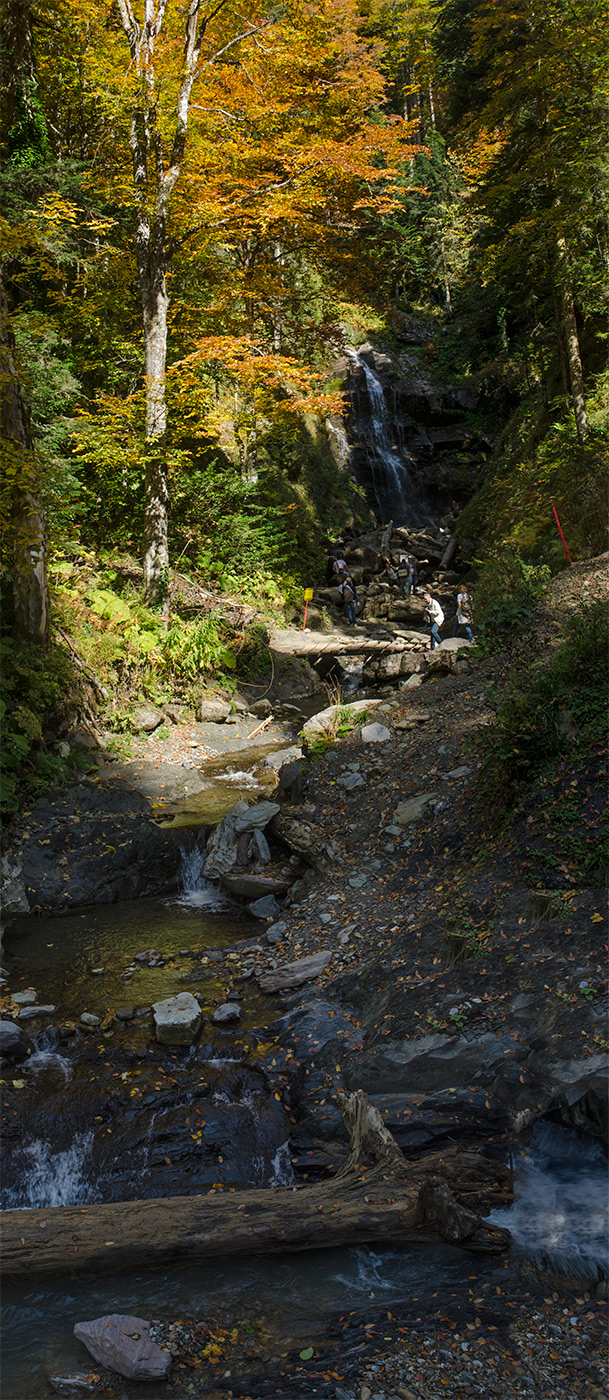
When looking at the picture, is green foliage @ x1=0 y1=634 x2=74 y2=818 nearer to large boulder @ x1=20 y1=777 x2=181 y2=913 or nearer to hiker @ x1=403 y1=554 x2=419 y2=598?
large boulder @ x1=20 y1=777 x2=181 y2=913

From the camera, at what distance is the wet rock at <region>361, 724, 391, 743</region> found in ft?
30.6

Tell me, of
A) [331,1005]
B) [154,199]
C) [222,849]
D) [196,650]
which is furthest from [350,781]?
[154,199]

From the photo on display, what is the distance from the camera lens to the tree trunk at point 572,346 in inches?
566

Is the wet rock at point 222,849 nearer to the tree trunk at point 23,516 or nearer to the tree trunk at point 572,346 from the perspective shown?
the tree trunk at point 23,516

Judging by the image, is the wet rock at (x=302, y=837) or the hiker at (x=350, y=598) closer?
the wet rock at (x=302, y=837)

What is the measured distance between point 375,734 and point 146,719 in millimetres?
4116

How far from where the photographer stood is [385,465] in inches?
987

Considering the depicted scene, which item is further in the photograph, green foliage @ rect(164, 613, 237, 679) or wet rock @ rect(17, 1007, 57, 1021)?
green foliage @ rect(164, 613, 237, 679)

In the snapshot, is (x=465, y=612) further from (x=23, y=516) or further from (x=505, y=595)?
(x=23, y=516)

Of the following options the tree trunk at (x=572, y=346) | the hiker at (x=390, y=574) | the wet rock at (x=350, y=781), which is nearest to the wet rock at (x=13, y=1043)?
the wet rock at (x=350, y=781)

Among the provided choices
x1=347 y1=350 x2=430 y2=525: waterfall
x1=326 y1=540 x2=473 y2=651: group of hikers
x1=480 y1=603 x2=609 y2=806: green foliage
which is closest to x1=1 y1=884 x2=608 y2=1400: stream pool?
x1=480 y1=603 x2=609 y2=806: green foliage

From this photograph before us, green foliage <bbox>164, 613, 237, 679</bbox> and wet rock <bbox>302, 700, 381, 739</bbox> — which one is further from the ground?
green foliage <bbox>164, 613, 237, 679</bbox>

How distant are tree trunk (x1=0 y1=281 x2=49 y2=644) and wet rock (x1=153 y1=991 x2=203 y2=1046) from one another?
4571 millimetres

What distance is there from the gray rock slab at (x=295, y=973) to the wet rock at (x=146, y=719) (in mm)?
6146
